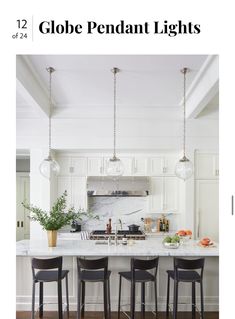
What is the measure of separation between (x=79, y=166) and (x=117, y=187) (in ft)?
2.70

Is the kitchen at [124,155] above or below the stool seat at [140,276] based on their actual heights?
above

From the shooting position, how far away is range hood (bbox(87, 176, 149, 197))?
6086 mm

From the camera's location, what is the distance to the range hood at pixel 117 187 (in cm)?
609

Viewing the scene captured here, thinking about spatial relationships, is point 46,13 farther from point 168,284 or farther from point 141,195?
point 141,195

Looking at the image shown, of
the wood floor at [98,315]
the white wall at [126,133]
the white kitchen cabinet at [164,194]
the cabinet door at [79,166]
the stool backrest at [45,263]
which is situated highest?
the white wall at [126,133]

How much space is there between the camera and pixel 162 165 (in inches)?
245

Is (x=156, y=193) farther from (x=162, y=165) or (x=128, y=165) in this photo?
(x=128, y=165)

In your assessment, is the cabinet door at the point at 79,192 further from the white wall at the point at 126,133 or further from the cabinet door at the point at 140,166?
the cabinet door at the point at 140,166

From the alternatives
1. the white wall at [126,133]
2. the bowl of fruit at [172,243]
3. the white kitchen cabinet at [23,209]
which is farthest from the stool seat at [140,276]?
the white kitchen cabinet at [23,209]

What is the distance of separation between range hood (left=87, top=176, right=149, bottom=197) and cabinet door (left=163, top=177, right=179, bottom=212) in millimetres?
386

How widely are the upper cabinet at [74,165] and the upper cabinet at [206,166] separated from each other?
81.4 inches
